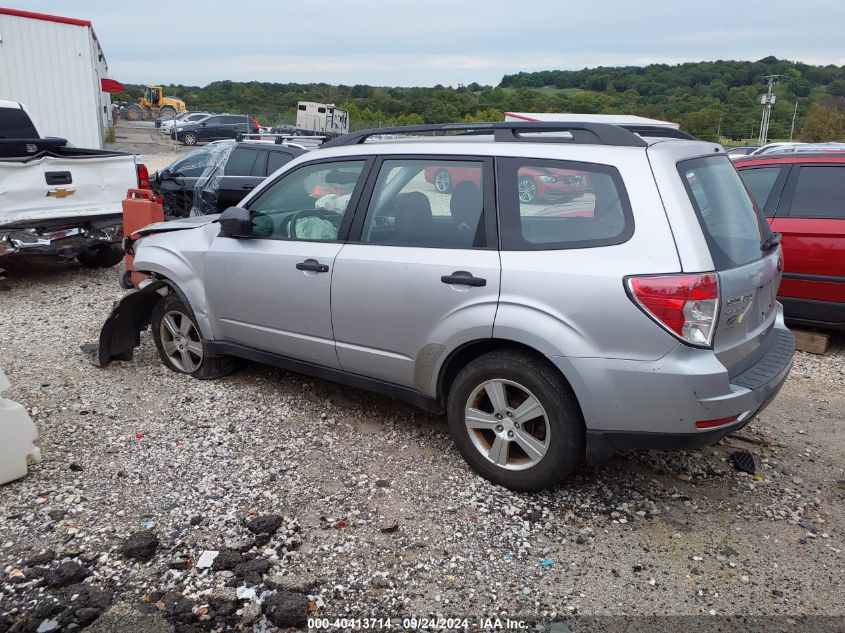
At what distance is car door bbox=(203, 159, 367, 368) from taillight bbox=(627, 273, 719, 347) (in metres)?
1.89

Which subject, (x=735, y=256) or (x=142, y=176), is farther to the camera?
(x=142, y=176)

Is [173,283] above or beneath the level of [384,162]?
beneath

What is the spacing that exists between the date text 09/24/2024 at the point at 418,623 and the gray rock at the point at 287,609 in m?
0.05

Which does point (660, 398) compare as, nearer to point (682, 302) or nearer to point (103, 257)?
point (682, 302)

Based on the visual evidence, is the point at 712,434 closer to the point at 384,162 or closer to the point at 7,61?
the point at 384,162

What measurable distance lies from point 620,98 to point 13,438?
252 feet

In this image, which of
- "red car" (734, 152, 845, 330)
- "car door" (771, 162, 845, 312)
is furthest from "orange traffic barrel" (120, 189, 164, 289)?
"car door" (771, 162, 845, 312)

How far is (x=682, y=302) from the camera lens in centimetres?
295

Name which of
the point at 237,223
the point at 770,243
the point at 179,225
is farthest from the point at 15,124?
the point at 770,243

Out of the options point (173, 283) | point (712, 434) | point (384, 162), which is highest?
point (384, 162)

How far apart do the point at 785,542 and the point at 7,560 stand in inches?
143

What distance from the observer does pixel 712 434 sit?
3125 mm

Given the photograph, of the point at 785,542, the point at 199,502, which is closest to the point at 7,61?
the point at 199,502

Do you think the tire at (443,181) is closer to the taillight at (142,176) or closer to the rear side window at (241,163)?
the taillight at (142,176)
